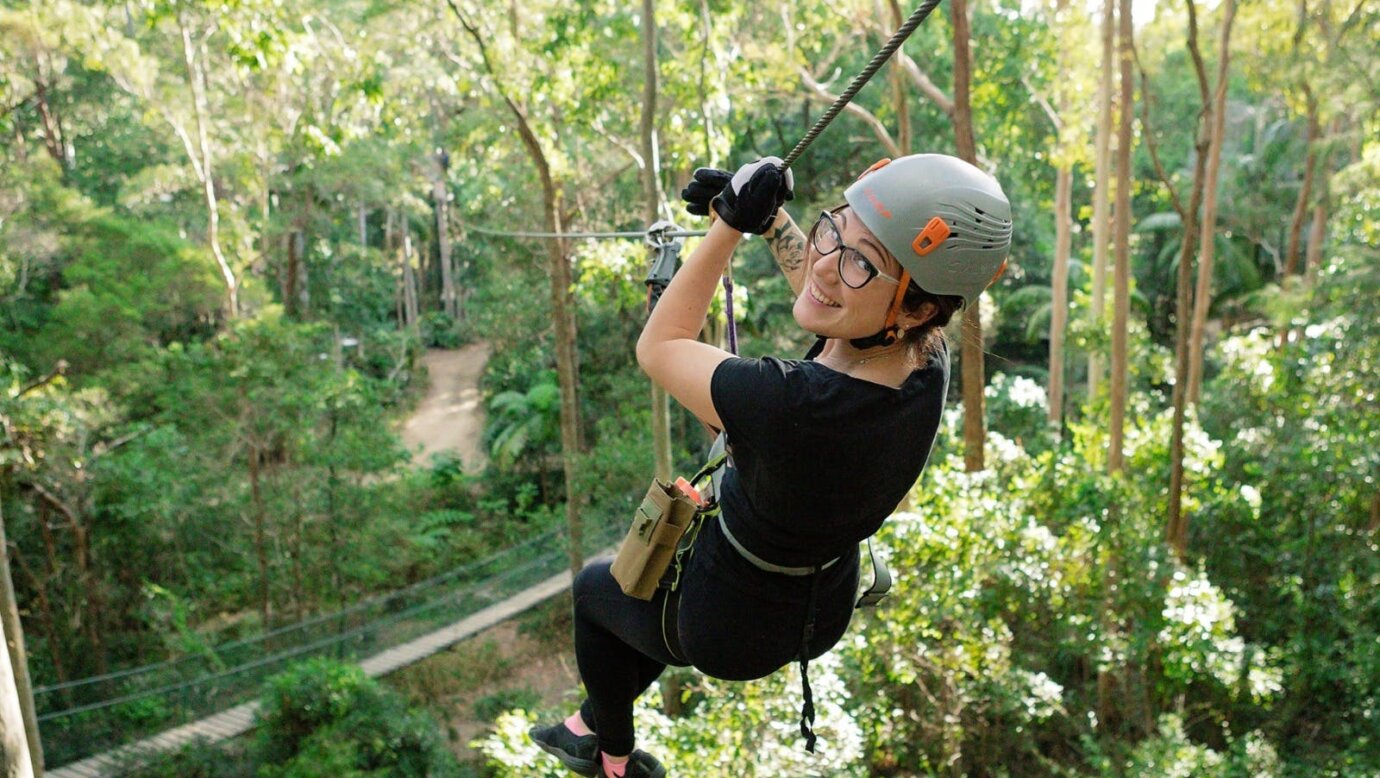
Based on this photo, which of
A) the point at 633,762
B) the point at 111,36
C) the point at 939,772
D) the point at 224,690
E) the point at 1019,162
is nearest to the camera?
the point at 633,762

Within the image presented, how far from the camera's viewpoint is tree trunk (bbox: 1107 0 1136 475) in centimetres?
887

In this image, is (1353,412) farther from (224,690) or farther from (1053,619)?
(224,690)

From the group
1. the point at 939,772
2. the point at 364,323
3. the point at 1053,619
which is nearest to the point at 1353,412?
the point at 1053,619

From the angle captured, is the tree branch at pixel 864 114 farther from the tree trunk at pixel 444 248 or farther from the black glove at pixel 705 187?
the tree trunk at pixel 444 248

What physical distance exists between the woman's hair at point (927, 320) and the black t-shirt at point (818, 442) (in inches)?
1.1

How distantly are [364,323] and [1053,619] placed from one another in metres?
19.2

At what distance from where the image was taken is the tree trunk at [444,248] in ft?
85.1

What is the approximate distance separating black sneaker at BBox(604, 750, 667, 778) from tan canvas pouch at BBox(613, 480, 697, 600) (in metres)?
0.72

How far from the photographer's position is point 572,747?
2.67m

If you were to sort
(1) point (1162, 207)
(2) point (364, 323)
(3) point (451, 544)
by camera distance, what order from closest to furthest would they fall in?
1. (3) point (451, 544)
2. (1) point (1162, 207)
3. (2) point (364, 323)

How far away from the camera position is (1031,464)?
9352 millimetres

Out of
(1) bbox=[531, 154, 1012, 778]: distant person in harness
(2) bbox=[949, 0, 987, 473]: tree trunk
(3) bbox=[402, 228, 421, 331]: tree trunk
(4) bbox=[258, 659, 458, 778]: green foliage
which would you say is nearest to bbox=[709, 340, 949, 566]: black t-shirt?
(1) bbox=[531, 154, 1012, 778]: distant person in harness

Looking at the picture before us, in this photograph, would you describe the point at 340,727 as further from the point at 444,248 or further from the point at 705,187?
the point at 444,248

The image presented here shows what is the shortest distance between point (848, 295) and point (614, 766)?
1.47 m
